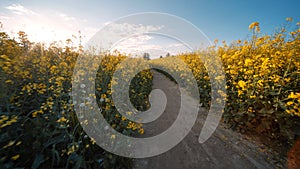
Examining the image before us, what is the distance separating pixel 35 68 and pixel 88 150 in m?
2.06

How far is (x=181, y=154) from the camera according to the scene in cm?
201

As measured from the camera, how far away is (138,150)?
199 cm

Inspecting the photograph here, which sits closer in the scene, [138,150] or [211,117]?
[138,150]

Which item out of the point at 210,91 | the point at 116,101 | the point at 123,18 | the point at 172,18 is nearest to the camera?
the point at 116,101

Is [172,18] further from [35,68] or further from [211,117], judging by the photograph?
[35,68]

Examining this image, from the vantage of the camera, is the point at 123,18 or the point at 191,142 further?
the point at 123,18

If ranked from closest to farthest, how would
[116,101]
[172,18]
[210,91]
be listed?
[116,101], [172,18], [210,91]

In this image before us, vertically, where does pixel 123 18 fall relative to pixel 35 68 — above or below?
above

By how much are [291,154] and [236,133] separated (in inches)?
31.4

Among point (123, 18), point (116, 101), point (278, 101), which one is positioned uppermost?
point (123, 18)

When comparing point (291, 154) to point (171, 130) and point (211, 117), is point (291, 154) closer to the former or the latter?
point (211, 117)

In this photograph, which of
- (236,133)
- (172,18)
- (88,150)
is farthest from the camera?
(172,18)

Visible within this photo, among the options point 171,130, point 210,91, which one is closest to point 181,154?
point 171,130

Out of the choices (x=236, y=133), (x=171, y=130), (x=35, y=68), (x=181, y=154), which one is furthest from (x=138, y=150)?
(x=35, y=68)
